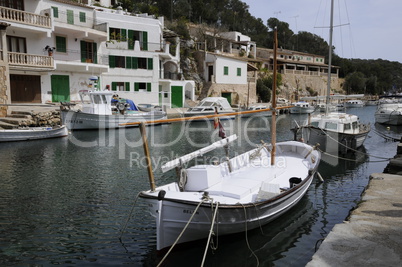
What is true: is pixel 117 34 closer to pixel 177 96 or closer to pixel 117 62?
pixel 117 62

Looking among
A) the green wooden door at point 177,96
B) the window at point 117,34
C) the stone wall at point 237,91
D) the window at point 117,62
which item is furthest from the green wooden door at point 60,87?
the stone wall at point 237,91

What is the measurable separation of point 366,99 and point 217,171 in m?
92.9

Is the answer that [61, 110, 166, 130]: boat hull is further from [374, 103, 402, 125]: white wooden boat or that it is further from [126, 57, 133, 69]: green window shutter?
[374, 103, 402, 125]: white wooden boat

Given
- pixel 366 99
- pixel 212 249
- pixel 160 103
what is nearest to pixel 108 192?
pixel 212 249

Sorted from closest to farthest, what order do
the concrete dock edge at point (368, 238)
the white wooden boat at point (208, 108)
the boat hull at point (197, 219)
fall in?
the concrete dock edge at point (368, 238) → the boat hull at point (197, 219) → the white wooden boat at point (208, 108)

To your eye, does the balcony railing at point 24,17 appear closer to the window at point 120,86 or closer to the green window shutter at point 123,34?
the green window shutter at point 123,34

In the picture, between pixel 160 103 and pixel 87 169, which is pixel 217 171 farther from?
pixel 160 103

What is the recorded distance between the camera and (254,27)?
97.8 metres

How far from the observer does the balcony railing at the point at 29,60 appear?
26906 mm

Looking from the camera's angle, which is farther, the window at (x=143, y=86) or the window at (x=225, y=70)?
the window at (x=225, y=70)

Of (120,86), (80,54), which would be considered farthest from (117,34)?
(120,86)

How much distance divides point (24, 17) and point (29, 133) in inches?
465

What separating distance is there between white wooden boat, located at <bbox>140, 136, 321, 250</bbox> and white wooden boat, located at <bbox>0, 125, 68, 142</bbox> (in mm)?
17986

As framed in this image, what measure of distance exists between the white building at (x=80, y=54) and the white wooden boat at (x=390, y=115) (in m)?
25.9
